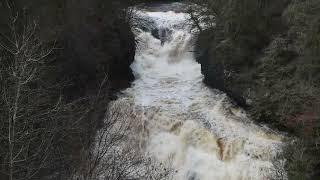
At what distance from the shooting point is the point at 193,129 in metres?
18.3

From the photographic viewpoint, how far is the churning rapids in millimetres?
16484

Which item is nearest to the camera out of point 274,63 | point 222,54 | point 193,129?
point 193,129

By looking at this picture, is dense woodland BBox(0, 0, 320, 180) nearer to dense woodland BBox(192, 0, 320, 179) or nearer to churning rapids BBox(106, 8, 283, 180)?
dense woodland BBox(192, 0, 320, 179)

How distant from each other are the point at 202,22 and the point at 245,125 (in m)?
6.22

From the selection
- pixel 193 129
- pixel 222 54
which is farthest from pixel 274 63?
pixel 193 129

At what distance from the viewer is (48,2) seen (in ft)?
71.2

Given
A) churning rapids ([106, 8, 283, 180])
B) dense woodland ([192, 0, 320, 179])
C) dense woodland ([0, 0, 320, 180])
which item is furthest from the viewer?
churning rapids ([106, 8, 283, 180])

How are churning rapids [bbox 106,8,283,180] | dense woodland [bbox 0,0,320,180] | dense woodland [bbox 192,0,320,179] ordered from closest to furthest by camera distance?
dense woodland [bbox 192,0,320,179] < dense woodland [bbox 0,0,320,180] < churning rapids [bbox 106,8,283,180]

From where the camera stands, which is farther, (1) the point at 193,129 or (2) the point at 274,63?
(2) the point at 274,63

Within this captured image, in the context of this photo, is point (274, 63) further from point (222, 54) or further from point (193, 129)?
point (193, 129)

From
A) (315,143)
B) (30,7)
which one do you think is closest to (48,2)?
(30,7)

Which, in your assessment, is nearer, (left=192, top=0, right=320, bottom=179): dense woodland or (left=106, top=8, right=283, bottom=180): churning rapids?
(left=192, top=0, right=320, bottom=179): dense woodland

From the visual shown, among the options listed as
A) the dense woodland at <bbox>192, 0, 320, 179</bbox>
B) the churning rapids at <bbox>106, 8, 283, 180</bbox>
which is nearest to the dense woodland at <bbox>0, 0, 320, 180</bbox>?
the dense woodland at <bbox>192, 0, 320, 179</bbox>

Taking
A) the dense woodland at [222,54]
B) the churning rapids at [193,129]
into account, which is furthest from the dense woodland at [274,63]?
the churning rapids at [193,129]
